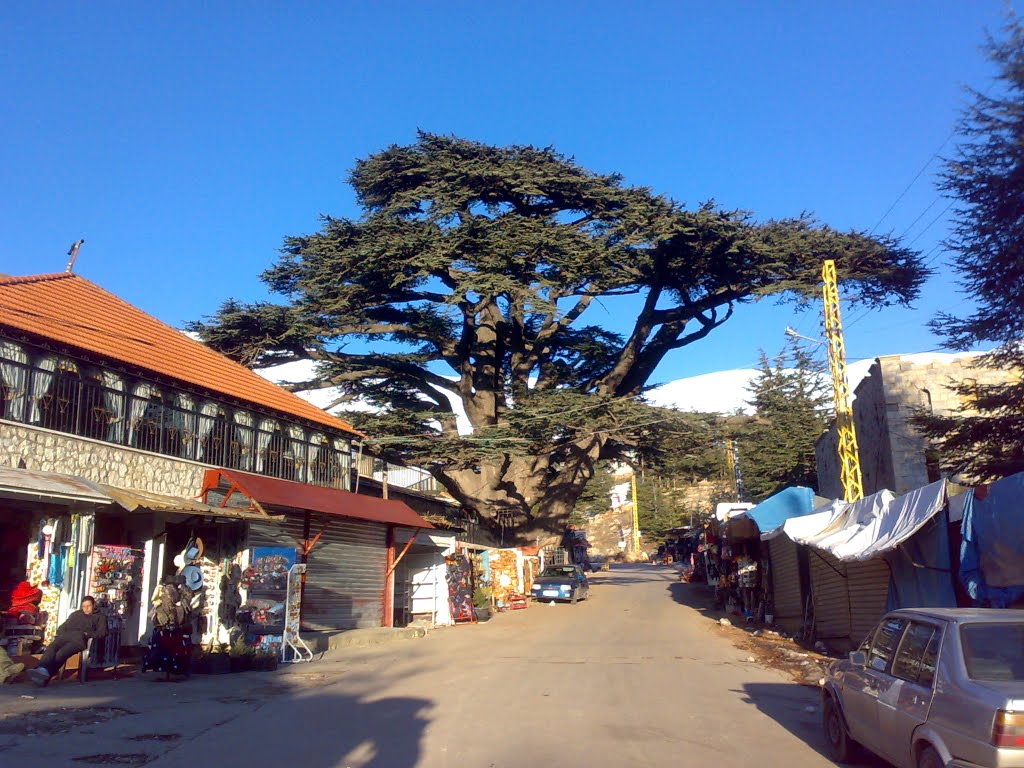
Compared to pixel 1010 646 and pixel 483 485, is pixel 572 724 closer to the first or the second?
pixel 1010 646

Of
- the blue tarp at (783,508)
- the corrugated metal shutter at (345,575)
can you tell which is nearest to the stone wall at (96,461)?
the corrugated metal shutter at (345,575)

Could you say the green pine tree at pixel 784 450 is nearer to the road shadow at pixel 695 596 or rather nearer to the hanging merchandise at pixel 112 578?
the road shadow at pixel 695 596

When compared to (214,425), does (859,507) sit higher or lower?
lower

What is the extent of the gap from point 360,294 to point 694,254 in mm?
11943

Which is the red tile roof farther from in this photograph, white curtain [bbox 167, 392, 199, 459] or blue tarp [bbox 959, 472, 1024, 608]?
blue tarp [bbox 959, 472, 1024, 608]

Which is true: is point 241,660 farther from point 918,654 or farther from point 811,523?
point 918,654

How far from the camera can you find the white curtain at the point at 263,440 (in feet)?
68.5

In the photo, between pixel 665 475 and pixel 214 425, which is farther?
pixel 665 475

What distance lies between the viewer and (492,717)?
10180 mm

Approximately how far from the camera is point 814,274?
97.5 feet

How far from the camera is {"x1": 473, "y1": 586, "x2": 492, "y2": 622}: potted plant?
27.7m

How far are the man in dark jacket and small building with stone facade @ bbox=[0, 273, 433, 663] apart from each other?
1.07m

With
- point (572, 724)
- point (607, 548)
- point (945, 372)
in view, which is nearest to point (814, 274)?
point (945, 372)

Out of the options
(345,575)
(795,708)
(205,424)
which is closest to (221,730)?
(795,708)
